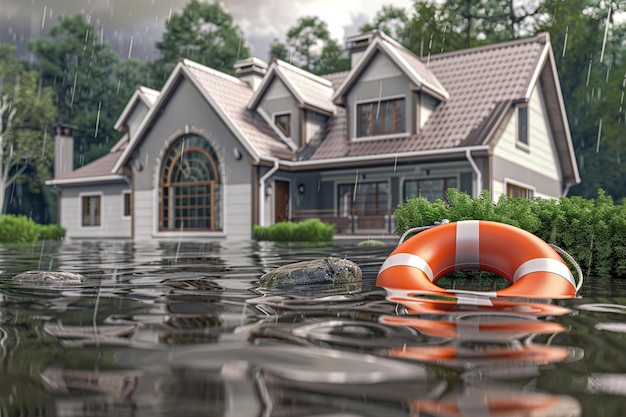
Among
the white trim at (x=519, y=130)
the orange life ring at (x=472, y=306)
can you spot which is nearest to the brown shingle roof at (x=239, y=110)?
the white trim at (x=519, y=130)

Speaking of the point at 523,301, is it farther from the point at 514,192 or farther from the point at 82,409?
the point at 514,192

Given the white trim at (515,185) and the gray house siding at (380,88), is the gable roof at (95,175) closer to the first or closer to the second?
the gray house siding at (380,88)

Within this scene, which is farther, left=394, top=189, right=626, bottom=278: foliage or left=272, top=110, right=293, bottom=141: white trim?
left=272, top=110, right=293, bottom=141: white trim

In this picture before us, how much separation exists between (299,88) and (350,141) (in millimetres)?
2851

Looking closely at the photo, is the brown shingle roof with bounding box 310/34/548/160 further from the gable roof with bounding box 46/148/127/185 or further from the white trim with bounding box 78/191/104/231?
the white trim with bounding box 78/191/104/231

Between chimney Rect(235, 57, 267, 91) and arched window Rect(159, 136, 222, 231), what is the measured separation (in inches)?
174

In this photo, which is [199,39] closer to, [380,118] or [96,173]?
[96,173]

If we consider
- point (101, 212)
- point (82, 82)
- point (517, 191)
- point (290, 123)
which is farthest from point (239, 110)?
point (82, 82)

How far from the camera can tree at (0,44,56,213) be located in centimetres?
3709

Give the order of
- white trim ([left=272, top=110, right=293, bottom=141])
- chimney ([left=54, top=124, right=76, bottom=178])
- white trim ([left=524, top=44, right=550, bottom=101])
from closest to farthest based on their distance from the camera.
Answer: white trim ([left=524, top=44, right=550, bottom=101]) → white trim ([left=272, top=110, right=293, bottom=141]) → chimney ([left=54, top=124, right=76, bottom=178])

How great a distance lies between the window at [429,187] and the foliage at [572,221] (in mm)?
11467

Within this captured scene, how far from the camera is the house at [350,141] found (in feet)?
61.5

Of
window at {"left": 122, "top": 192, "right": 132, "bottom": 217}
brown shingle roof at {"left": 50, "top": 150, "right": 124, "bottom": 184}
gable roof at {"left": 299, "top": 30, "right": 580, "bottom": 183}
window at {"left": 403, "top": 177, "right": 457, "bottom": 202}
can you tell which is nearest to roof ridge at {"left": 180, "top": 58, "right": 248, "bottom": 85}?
gable roof at {"left": 299, "top": 30, "right": 580, "bottom": 183}

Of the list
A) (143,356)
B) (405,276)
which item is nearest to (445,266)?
(405,276)
